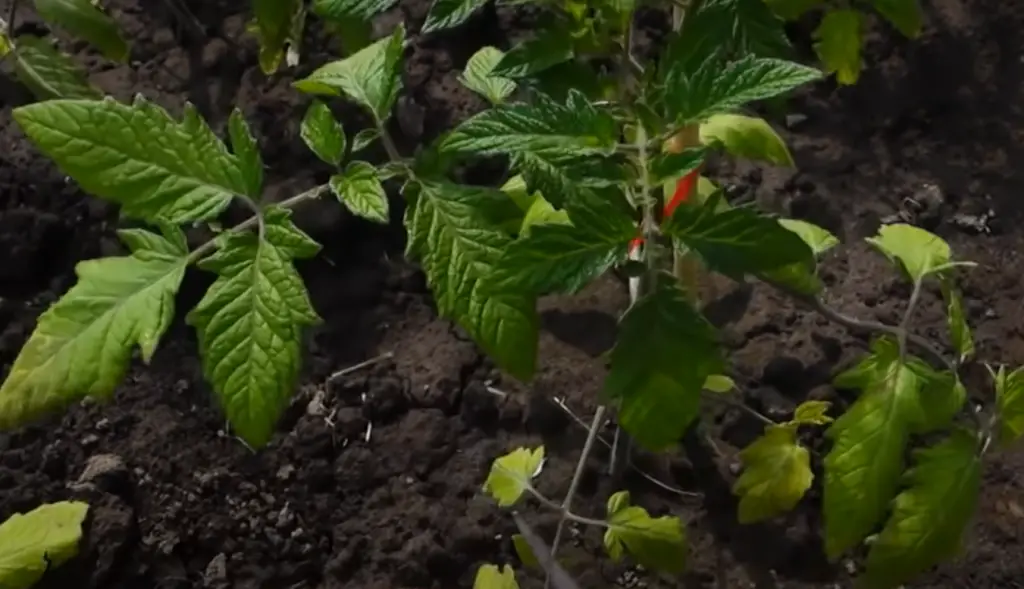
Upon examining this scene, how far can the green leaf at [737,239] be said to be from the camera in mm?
750

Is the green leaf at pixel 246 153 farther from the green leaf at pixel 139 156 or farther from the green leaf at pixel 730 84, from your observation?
the green leaf at pixel 730 84

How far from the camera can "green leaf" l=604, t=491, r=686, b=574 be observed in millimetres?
982

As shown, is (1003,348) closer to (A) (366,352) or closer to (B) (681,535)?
(B) (681,535)

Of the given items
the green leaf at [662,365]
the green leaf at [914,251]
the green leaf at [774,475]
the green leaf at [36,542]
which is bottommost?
the green leaf at [774,475]

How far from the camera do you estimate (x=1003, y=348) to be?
1.24 meters

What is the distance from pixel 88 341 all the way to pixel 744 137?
55 centimetres

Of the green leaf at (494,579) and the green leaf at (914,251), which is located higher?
the green leaf at (914,251)

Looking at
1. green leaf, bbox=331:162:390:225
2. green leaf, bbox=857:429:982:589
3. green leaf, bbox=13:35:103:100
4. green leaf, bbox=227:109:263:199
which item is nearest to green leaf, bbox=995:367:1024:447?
green leaf, bbox=857:429:982:589

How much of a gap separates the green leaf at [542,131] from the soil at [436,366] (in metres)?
0.51

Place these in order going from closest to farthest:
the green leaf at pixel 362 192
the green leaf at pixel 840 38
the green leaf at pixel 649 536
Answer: the green leaf at pixel 362 192
the green leaf at pixel 649 536
the green leaf at pixel 840 38

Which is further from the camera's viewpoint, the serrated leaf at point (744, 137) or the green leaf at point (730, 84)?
the serrated leaf at point (744, 137)

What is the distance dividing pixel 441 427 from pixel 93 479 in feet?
1.25

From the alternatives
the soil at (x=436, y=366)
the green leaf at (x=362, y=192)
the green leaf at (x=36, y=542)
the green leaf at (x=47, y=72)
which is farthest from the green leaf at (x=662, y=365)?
the green leaf at (x=47, y=72)

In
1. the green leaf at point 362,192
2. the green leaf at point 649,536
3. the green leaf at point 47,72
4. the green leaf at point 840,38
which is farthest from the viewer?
the green leaf at point 47,72
